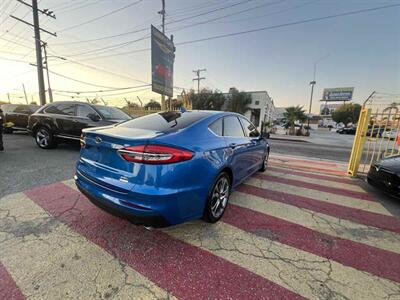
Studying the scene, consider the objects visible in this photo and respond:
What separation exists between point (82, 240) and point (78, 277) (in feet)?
1.84

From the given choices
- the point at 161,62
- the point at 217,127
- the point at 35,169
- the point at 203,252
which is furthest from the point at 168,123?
the point at 161,62

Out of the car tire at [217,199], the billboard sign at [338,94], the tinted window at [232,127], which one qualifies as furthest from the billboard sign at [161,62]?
the billboard sign at [338,94]

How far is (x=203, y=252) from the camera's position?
2.13 meters

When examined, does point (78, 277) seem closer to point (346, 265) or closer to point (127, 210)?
point (127, 210)

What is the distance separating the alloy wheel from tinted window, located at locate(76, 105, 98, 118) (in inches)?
200

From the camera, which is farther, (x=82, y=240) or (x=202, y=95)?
(x=202, y=95)

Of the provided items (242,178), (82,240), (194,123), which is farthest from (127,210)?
(242,178)

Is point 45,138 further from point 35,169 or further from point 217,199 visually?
point 217,199

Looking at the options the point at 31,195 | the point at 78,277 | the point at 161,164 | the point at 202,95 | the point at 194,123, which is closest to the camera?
the point at 78,277

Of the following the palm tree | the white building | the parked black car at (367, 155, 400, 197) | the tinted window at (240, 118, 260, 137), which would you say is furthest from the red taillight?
the white building

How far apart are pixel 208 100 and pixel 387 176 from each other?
31.2 meters

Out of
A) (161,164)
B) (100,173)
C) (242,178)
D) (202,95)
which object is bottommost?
(242,178)

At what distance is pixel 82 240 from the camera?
221 cm

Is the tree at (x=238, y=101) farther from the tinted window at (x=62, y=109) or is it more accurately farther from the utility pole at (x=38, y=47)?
the tinted window at (x=62, y=109)
